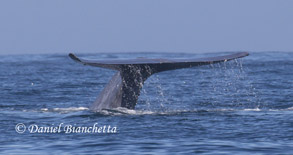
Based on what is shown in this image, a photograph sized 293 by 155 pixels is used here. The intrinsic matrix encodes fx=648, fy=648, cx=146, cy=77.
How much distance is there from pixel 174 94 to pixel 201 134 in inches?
390

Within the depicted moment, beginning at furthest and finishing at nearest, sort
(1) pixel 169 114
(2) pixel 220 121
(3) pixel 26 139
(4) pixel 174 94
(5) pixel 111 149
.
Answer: (4) pixel 174 94 < (1) pixel 169 114 < (2) pixel 220 121 < (3) pixel 26 139 < (5) pixel 111 149

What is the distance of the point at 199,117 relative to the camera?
13.9 m

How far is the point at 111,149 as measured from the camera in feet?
35.4

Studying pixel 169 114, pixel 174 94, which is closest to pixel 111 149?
pixel 169 114

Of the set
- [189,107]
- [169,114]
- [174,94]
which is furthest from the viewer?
[174,94]

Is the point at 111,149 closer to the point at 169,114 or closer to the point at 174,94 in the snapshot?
the point at 169,114

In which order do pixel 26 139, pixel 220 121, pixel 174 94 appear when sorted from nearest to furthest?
pixel 26 139, pixel 220 121, pixel 174 94

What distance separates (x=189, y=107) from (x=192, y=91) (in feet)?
18.8

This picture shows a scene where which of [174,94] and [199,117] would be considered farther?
[174,94]

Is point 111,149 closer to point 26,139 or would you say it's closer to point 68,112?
point 26,139

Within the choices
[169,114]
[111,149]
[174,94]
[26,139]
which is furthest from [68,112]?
[174,94]

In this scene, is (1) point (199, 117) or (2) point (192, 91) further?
(2) point (192, 91)

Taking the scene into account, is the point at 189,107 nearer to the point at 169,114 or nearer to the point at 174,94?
the point at 169,114

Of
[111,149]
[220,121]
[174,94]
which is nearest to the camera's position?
[111,149]
